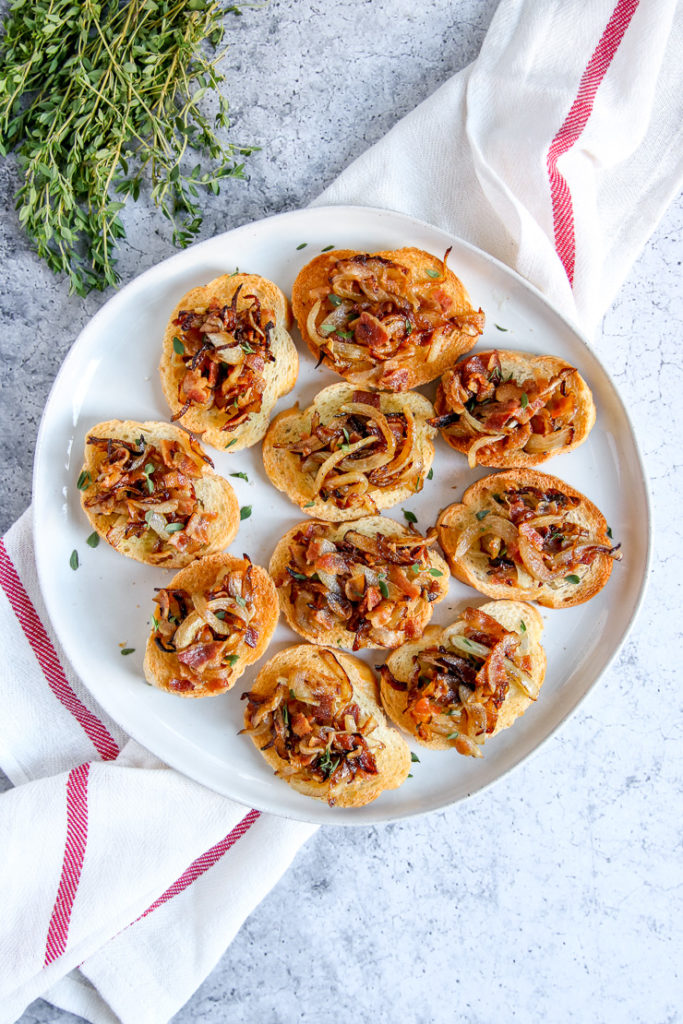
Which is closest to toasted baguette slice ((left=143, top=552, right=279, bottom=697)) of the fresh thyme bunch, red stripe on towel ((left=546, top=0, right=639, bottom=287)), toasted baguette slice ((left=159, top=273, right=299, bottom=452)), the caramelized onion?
toasted baguette slice ((left=159, top=273, right=299, bottom=452))

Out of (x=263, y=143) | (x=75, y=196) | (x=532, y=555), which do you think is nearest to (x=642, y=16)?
(x=263, y=143)

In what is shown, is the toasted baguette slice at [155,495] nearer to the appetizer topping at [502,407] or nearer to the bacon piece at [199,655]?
the bacon piece at [199,655]

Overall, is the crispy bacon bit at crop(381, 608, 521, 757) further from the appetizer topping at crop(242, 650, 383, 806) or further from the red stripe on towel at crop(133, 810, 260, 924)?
the red stripe on towel at crop(133, 810, 260, 924)

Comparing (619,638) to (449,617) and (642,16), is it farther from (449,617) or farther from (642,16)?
(642,16)

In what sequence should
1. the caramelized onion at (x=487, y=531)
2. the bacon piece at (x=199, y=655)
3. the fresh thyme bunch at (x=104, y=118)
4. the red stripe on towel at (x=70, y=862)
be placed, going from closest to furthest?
the fresh thyme bunch at (x=104, y=118), the bacon piece at (x=199, y=655), the caramelized onion at (x=487, y=531), the red stripe on towel at (x=70, y=862)

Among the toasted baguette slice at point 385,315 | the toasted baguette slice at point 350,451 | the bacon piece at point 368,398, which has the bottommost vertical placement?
the toasted baguette slice at point 350,451

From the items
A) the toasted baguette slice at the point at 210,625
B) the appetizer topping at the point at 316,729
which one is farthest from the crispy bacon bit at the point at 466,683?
the toasted baguette slice at the point at 210,625

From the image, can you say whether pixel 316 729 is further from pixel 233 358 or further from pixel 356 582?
pixel 233 358
